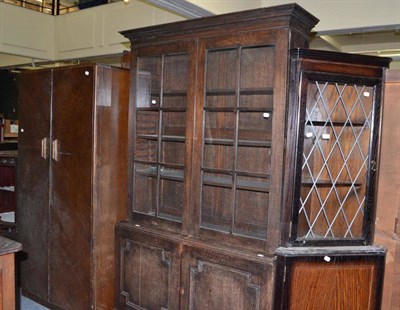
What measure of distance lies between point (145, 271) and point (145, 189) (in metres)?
0.59

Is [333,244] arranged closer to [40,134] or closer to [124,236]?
[124,236]

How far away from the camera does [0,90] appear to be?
587 centimetres

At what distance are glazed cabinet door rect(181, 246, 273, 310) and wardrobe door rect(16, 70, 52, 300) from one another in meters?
1.28

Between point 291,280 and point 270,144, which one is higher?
point 270,144

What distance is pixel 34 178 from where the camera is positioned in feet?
9.64

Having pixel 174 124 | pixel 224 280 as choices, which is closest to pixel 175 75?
pixel 174 124

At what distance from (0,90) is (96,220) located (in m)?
4.39

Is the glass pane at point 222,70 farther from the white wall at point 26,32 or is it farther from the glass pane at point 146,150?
the white wall at point 26,32

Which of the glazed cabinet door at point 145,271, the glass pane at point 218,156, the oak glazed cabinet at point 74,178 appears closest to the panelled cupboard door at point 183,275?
the glazed cabinet door at point 145,271

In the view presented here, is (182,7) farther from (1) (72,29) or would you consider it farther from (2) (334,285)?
(1) (72,29)

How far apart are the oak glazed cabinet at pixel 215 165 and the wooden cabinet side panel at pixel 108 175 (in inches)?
3.3

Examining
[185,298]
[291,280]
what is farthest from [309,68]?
[185,298]

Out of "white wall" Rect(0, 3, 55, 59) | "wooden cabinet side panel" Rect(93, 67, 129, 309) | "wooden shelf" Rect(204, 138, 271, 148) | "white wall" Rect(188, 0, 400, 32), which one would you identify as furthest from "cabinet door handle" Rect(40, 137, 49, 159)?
"white wall" Rect(0, 3, 55, 59)

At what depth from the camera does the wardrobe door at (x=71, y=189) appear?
8.48ft
